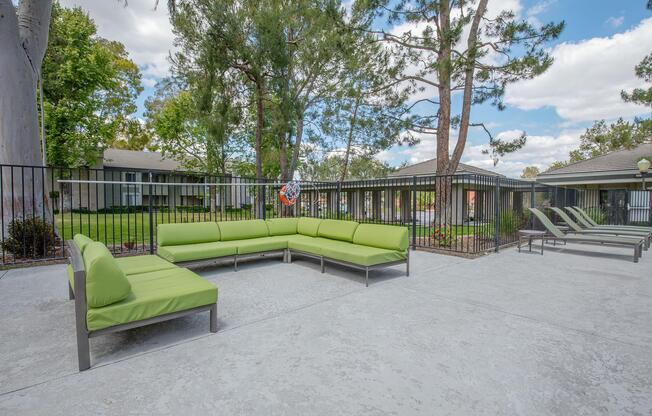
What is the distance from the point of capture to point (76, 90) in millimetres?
18484

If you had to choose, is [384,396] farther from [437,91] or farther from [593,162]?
[593,162]

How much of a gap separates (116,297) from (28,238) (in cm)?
552

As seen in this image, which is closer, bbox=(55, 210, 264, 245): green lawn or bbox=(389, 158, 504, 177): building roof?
A: bbox=(55, 210, 264, 245): green lawn

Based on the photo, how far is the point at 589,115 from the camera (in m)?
25.4

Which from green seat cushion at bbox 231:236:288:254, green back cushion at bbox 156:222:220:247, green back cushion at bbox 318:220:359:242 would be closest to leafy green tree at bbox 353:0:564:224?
green back cushion at bbox 318:220:359:242

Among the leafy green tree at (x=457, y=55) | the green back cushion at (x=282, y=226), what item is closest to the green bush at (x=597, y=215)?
the leafy green tree at (x=457, y=55)

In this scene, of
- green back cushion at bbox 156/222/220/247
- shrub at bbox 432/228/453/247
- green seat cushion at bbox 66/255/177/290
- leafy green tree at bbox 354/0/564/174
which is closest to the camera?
green seat cushion at bbox 66/255/177/290

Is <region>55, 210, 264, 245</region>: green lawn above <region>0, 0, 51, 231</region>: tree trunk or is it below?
below

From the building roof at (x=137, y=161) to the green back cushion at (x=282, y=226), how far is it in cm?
2107

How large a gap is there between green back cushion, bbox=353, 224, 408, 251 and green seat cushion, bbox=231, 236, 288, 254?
1528 mm

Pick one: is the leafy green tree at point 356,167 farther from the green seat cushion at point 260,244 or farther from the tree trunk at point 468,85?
the green seat cushion at point 260,244

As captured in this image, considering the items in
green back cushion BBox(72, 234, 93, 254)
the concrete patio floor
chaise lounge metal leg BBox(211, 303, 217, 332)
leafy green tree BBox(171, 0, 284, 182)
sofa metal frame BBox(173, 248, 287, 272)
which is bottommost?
the concrete patio floor

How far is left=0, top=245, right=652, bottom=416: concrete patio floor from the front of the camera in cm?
200

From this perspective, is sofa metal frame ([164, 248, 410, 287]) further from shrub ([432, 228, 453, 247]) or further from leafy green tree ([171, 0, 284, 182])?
leafy green tree ([171, 0, 284, 182])
